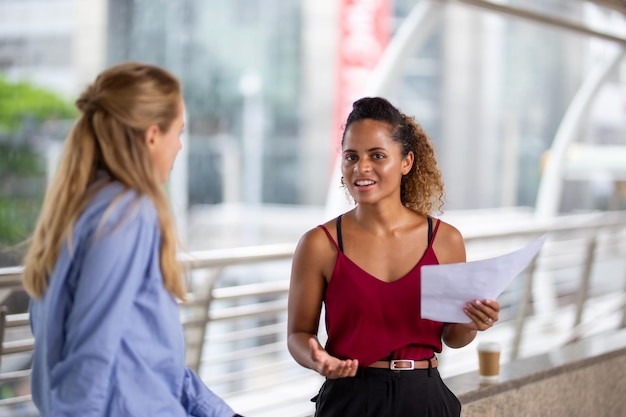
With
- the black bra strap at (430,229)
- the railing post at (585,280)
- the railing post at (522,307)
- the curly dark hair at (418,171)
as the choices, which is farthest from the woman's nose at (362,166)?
the railing post at (585,280)

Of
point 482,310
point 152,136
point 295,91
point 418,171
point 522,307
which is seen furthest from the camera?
point 295,91

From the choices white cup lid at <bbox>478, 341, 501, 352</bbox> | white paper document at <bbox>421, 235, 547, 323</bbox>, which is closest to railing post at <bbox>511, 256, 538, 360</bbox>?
white cup lid at <bbox>478, 341, 501, 352</bbox>

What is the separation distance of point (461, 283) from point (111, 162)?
78cm

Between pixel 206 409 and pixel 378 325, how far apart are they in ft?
1.64

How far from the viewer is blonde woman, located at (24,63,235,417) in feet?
4.81

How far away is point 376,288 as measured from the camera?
2.01 meters

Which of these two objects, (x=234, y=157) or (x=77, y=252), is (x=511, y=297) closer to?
(x=77, y=252)

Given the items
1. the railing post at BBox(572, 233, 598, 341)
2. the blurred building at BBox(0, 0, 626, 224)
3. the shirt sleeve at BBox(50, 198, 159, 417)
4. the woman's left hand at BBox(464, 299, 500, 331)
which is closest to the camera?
the shirt sleeve at BBox(50, 198, 159, 417)

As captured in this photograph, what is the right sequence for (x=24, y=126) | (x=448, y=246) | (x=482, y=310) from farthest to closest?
(x=24, y=126)
(x=448, y=246)
(x=482, y=310)

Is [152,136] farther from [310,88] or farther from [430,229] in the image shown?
[310,88]

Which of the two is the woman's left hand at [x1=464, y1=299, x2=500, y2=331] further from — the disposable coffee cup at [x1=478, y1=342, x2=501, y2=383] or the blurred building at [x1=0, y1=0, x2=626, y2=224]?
the blurred building at [x1=0, y1=0, x2=626, y2=224]

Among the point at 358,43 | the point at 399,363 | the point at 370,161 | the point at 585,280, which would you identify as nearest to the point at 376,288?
the point at 399,363

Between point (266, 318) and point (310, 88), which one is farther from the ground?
point (310, 88)

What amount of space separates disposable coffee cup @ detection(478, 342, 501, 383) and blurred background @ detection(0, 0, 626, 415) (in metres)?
10.4
